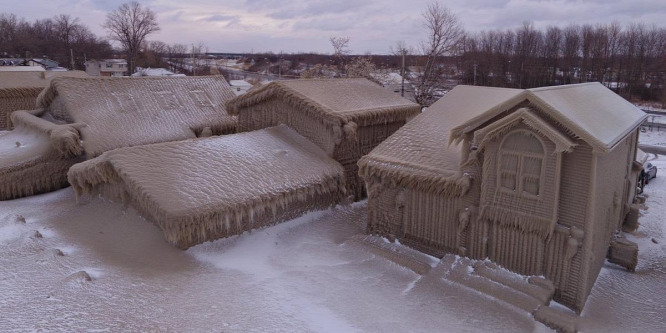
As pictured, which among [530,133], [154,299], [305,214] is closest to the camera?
[154,299]

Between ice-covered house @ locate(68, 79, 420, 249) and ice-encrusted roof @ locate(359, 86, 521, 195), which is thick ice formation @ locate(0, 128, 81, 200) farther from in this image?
ice-encrusted roof @ locate(359, 86, 521, 195)

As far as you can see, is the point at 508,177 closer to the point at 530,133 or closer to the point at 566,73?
the point at 530,133

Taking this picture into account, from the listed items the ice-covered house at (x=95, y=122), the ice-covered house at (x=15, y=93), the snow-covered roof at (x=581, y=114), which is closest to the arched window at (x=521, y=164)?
the snow-covered roof at (x=581, y=114)

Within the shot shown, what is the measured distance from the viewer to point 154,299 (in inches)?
325

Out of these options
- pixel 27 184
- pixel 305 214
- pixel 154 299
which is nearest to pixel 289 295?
pixel 154 299

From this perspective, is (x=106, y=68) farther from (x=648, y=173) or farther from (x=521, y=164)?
(x=521, y=164)

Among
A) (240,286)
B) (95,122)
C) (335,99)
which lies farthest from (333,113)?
(95,122)

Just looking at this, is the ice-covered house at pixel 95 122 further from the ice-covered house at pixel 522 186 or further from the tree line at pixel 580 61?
the tree line at pixel 580 61

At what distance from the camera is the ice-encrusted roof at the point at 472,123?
29.1 feet

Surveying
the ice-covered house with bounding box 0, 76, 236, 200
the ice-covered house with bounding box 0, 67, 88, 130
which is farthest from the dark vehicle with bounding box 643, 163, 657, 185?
the ice-covered house with bounding box 0, 67, 88, 130

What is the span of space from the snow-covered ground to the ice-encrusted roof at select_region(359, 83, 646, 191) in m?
2.27

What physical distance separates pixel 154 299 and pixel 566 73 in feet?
200

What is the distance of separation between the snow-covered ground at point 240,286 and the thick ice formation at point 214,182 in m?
0.45

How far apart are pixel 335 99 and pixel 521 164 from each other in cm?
756
